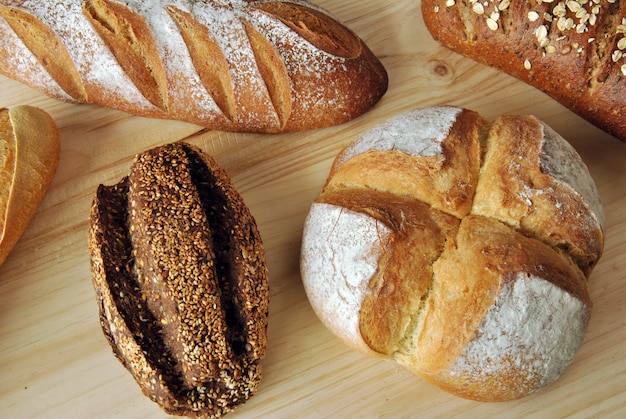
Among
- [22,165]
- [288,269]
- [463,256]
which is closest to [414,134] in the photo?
[463,256]

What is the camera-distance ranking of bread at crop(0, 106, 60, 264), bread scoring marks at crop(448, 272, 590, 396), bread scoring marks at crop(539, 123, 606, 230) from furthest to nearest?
bread at crop(0, 106, 60, 264)
bread scoring marks at crop(539, 123, 606, 230)
bread scoring marks at crop(448, 272, 590, 396)

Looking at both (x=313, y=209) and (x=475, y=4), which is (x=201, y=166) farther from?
(x=475, y=4)

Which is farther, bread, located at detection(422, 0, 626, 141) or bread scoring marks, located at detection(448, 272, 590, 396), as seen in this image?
bread, located at detection(422, 0, 626, 141)

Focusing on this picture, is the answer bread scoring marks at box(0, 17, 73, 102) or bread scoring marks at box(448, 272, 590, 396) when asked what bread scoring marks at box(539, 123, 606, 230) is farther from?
bread scoring marks at box(0, 17, 73, 102)

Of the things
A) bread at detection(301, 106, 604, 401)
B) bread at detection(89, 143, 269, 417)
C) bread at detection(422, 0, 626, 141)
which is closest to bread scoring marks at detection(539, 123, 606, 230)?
bread at detection(301, 106, 604, 401)

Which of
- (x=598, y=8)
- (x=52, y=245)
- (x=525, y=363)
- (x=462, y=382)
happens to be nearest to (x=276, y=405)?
(x=462, y=382)
